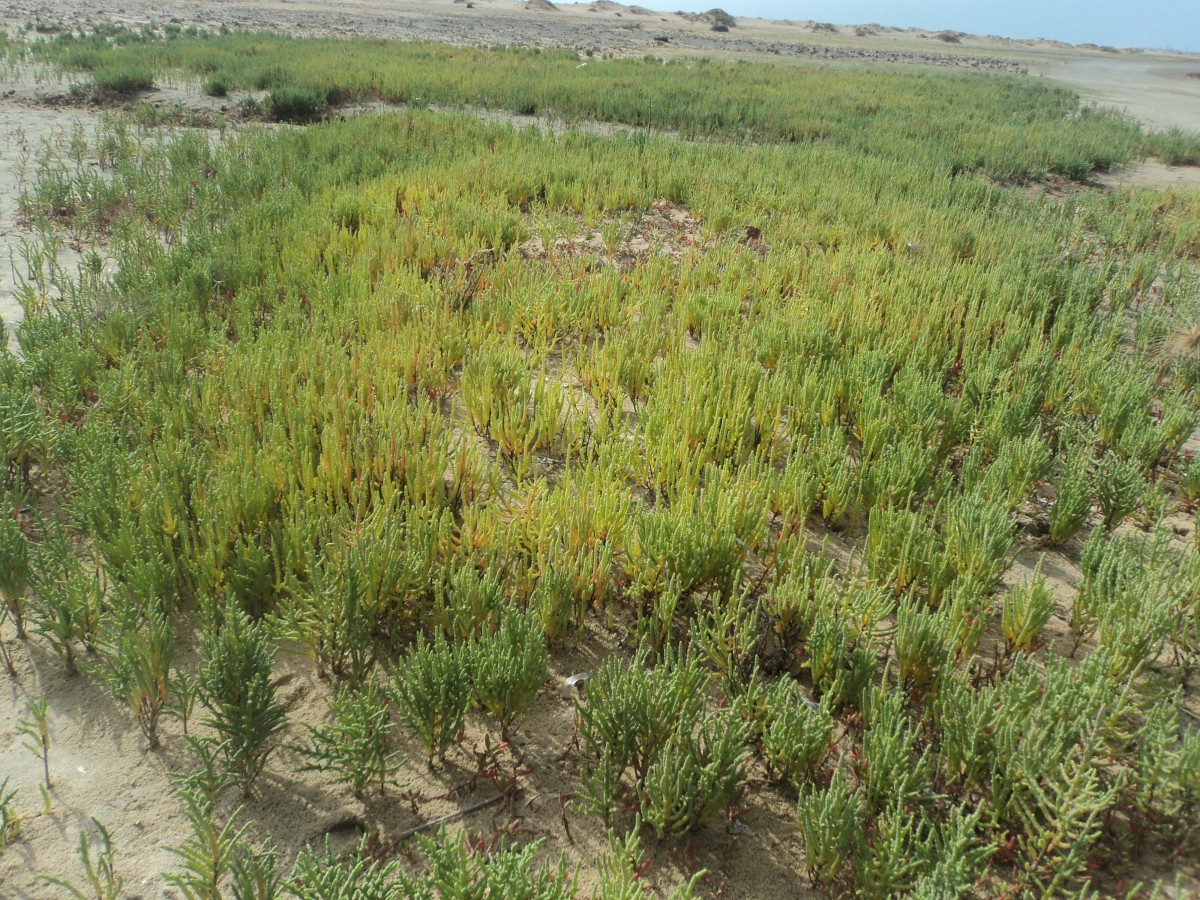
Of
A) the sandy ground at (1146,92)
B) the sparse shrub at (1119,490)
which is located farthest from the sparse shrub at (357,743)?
the sandy ground at (1146,92)

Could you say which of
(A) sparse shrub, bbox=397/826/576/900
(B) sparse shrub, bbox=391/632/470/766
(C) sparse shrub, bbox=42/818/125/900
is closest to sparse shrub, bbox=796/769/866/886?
(A) sparse shrub, bbox=397/826/576/900

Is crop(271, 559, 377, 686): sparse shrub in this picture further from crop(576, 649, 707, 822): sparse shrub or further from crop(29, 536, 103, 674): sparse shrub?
crop(576, 649, 707, 822): sparse shrub

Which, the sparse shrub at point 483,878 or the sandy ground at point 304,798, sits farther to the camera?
the sandy ground at point 304,798

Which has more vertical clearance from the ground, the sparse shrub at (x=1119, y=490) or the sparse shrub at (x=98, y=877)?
the sparse shrub at (x=1119, y=490)

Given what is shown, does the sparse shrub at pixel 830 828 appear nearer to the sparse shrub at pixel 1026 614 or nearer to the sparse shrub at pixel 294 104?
the sparse shrub at pixel 1026 614

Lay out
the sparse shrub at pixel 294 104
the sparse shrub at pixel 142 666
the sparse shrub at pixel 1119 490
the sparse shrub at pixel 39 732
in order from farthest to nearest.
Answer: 1. the sparse shrub at pixel 294 104
2. the sparse shrub at pixel 1119 490
3. the sparse shrub at pixel 142 666
4. the sparse shrub at pixel 39 732

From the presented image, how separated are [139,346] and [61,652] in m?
2.35

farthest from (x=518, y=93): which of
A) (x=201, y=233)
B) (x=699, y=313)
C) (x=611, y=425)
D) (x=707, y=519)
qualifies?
(x=707, y=519)

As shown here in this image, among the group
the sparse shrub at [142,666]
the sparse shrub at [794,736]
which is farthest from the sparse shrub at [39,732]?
the sparse shrub at [794,736]

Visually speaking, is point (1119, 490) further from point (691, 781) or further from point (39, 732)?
point (39, 732)

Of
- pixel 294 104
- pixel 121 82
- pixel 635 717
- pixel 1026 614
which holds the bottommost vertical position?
pixel 635 717

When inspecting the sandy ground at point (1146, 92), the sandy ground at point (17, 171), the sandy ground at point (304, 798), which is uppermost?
the sandy ground at point (1146, 92)

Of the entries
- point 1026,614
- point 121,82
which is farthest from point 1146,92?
point 1026,614

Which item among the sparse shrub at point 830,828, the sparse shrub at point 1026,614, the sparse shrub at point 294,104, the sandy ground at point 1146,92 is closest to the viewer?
the sparse shrub at point 830,828
